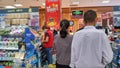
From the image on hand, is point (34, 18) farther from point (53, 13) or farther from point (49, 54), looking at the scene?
point (49, 54)

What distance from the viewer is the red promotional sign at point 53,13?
976 centimetres

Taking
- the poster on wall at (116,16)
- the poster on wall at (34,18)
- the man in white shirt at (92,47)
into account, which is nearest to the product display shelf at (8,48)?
the man in white shirt at (92,47)

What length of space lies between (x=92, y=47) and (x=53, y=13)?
7486 mm

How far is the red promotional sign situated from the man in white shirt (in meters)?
7.26

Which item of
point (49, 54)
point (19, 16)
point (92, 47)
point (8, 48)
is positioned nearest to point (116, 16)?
point (49, 54)

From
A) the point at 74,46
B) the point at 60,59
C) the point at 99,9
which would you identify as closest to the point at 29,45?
the point at 60,59

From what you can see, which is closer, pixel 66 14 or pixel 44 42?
pixel 44 42

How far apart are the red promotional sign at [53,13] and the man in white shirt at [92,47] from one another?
726cm

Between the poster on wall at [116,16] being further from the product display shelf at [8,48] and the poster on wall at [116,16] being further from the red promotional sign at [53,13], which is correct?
the red promotional sign at [53,13]

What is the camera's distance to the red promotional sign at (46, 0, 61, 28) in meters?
9.76

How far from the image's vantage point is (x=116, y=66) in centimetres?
503

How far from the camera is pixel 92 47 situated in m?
2.45

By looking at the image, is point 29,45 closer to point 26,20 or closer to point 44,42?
point 44,42

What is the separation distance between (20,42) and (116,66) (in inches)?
91.8
